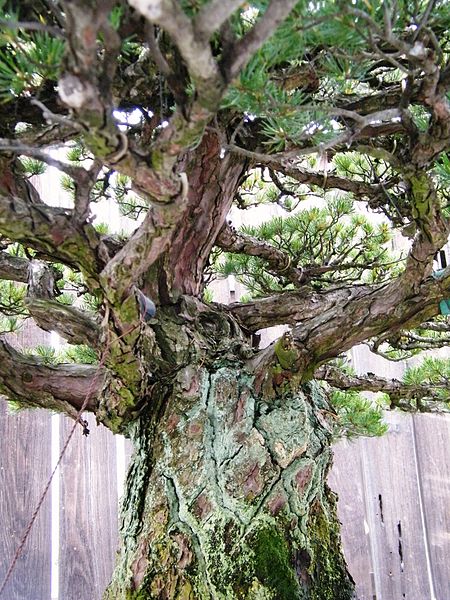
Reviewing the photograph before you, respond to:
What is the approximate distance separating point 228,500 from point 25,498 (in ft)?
3.66

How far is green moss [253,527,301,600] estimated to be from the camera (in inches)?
34.7

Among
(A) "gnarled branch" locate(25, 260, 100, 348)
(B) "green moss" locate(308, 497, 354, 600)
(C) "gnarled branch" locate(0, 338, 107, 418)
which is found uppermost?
(A) "gnarled branch" locate(25, 260, 100, 348)

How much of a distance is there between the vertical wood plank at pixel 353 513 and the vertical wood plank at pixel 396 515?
3 cm

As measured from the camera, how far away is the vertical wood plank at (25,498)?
5.88 ft

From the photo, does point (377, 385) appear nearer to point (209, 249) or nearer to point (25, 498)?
point (209, 249)

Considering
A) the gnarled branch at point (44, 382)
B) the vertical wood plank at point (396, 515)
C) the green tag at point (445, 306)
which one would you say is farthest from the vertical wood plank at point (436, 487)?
the gnarled branch at point (44, 382)

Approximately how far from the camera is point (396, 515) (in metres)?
2.03

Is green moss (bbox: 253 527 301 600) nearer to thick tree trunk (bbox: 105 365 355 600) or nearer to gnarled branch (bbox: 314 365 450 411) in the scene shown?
thick tree trunk (bbox: 105 365 355 600)

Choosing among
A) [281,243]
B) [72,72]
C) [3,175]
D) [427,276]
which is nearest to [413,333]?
[281,243]

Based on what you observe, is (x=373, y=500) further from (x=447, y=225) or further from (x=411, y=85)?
(x=411, y=85)

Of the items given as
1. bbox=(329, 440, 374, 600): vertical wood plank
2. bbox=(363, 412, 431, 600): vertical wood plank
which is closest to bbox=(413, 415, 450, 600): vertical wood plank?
bbox=(363, 412, 431, 600): vertical wood plank

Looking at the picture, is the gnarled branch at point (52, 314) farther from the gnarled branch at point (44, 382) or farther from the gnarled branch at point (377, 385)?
the gnarled branch at point (377, 385)

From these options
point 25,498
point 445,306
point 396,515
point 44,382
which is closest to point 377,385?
point 445,306

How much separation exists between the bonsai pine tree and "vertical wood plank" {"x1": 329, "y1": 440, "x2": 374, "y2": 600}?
69cm
